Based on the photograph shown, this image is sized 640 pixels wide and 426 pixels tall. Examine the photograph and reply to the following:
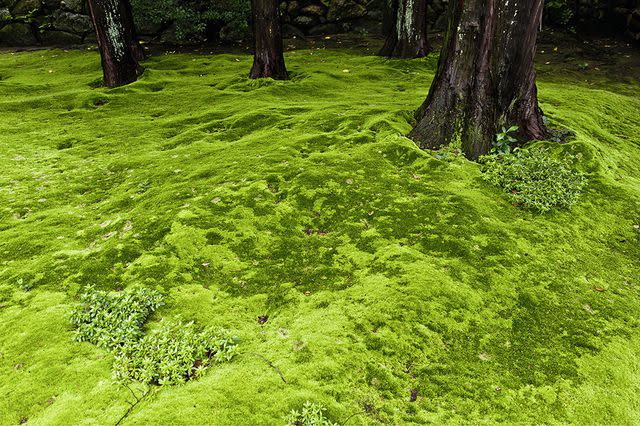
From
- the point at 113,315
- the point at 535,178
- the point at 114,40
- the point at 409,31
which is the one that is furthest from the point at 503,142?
the point at 114,40

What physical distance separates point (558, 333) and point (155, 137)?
19.0 ft

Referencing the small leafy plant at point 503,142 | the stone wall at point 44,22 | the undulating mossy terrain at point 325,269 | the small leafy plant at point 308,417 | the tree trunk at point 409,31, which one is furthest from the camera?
the stone wall at point 44,22

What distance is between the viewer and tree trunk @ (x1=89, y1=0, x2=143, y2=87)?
8.21m

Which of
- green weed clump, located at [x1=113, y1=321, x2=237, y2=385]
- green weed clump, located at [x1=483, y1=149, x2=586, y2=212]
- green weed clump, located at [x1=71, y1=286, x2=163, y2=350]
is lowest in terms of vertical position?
green weed clump, located at [x1=113, y1=321, x2=237, y2=385]

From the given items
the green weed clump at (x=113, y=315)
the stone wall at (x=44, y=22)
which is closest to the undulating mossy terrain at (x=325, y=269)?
the green weed clump at (x=113, y=315)

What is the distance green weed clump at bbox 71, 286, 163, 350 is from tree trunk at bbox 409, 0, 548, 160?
3.86m

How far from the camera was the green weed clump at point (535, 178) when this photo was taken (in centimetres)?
427

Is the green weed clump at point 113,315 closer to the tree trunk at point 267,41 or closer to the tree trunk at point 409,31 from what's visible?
the tree trunk at point 267,41

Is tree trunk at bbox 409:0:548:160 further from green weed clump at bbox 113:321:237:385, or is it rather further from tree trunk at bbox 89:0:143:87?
tree trunk at bbox 89:0:143:87

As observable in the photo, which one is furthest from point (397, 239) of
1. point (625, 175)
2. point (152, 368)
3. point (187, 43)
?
point (187, 43)

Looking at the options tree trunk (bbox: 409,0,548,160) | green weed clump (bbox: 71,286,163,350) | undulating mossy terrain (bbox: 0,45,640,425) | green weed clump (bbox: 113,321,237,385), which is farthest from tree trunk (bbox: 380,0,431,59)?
green weed clump (bbox: 113,321,237,385)

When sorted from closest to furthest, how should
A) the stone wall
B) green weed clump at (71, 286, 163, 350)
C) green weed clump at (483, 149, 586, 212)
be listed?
green weed clump at (71, 286, 163, 350) < green weed clump at (483, 149, 586, 212) < the stone wall

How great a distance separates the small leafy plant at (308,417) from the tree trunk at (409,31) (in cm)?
1028

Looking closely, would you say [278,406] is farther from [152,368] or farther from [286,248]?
[286,248]
